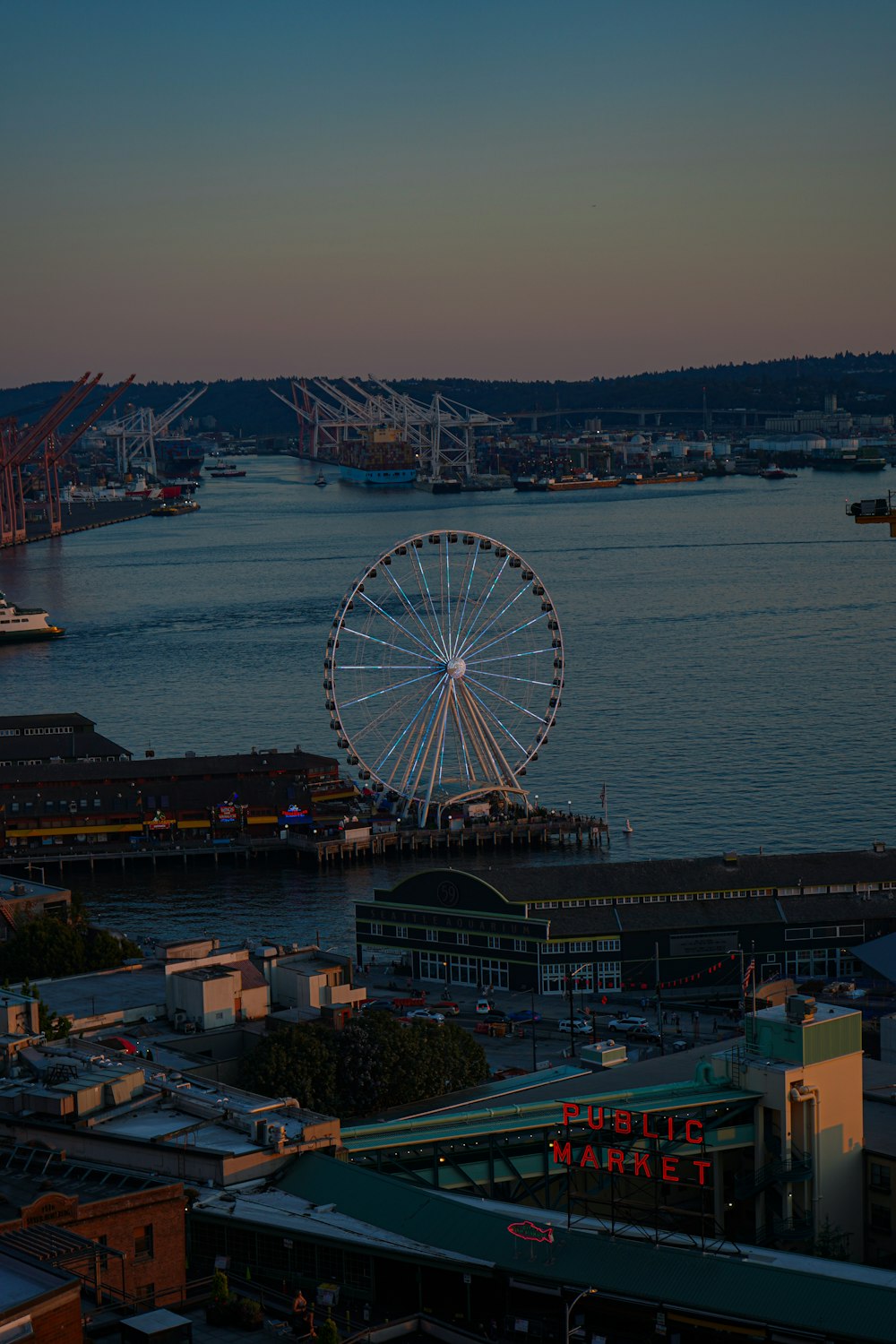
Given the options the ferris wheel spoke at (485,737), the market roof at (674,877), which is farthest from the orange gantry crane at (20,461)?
the market roof at (674,877)

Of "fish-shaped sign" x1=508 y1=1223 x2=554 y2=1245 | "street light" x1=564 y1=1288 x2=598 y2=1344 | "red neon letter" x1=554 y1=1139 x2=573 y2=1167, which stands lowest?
"street light" x1=564 y1=1288 x2=598 y2=1344

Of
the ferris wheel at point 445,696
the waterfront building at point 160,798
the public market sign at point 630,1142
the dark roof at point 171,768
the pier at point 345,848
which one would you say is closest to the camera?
the public market sign at point 630,1142

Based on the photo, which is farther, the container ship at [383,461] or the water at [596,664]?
the container ship at [383,461]

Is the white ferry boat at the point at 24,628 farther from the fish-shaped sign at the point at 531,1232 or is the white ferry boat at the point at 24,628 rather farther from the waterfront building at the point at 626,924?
the fish-shaped sign at the point at 531,1232

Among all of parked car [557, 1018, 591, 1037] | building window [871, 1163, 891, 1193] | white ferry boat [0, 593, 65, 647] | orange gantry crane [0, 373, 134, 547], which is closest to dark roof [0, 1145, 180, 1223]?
building window [871, 1163, 891, 1193]

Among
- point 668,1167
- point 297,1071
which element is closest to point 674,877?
point 297,1071

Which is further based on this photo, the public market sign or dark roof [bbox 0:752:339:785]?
dark roof [bbox 0:752:339:785]

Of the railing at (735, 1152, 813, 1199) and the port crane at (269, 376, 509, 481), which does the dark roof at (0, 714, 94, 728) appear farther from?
the port crane at (269, 376, 509, 481)

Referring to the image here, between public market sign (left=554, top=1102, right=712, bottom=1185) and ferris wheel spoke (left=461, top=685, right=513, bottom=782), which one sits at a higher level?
public market sign (left=554, top=1102, right=712, bottom=1185)
